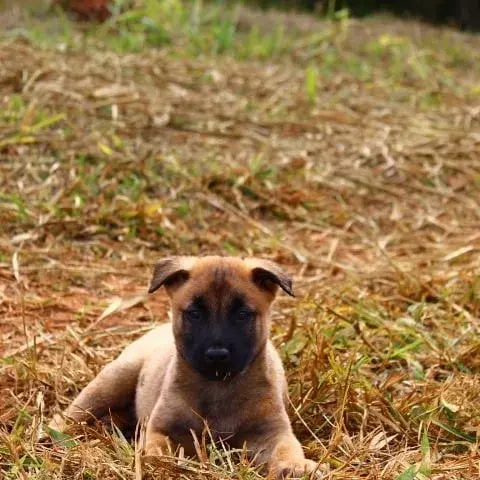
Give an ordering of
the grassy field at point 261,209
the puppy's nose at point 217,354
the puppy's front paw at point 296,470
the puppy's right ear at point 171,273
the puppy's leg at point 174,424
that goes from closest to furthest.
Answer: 1. the puppy's front paw at point 296,470
2. the puppy's nose at point 217,354
3. the puppy's leg at point 174,424
4. the puppy's right ear at point 171,273
5. the grassy field at point 261,209

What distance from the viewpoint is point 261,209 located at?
905 cm

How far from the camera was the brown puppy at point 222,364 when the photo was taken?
5016 mm

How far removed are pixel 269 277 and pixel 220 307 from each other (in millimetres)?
293

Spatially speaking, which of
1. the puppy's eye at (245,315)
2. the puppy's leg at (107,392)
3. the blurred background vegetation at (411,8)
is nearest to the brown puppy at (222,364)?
the puppy's eye at (245,315)

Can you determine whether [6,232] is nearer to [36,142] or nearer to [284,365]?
[36,142]

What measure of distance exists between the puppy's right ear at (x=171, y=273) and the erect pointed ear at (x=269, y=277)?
294 mm

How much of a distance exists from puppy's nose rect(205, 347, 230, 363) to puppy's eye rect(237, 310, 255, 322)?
0.22m

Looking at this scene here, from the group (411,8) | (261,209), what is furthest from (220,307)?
(411,8)

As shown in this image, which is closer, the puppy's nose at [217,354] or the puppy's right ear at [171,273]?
the puppy's nose at [217,354]

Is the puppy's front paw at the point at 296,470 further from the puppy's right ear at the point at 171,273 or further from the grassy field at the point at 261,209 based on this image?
the puppy's right ear at the point at 171,273

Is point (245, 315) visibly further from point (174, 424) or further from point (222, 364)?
point (174, 424)

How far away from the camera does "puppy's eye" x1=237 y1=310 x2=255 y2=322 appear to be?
16.8ft

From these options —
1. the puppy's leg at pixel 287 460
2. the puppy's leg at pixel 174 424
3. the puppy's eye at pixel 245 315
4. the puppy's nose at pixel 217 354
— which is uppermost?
the puppy's eye at pixel 245 315

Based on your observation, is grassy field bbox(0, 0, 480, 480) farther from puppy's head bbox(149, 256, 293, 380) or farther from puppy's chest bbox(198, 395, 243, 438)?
puppy's head bbox(149, 256, 293, 380)
